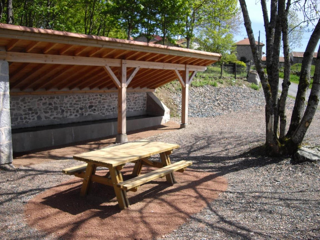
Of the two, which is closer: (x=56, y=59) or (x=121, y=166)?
(x=121, y=166)

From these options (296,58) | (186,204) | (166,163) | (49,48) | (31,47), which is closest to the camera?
(186,204)

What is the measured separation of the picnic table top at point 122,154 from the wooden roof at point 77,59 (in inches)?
112

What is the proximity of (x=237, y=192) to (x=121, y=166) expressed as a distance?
6.36ft

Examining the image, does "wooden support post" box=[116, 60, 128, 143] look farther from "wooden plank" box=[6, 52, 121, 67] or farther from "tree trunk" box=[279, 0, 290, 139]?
"tree trunk" box=[279, 0, 290, 139]

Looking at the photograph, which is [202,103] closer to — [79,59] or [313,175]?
[79,59]

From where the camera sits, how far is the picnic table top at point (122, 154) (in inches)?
166

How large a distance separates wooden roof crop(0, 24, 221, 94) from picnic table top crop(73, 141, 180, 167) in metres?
2.84

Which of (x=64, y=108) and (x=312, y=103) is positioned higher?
(x=312, y=103)

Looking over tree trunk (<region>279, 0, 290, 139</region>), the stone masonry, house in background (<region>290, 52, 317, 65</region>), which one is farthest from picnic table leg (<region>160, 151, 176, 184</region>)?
house in background (<region>290, 52, 317, 65</region>)

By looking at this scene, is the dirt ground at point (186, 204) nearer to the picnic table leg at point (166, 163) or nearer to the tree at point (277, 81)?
the picnic table leg at point (166, 163)

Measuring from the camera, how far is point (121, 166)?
4.25m

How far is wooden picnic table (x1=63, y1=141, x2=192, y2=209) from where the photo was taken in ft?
13.6

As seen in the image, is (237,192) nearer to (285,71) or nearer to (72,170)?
(72,170)

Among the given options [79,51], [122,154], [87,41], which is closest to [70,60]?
[79,51]
